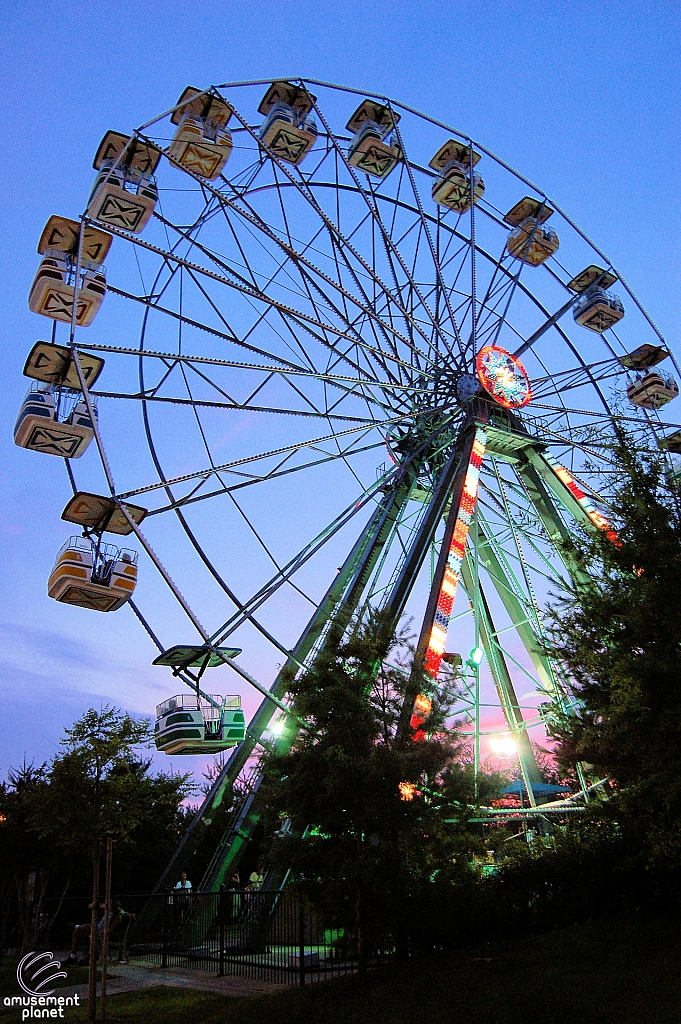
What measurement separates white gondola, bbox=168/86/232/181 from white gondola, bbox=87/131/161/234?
0.68 metres

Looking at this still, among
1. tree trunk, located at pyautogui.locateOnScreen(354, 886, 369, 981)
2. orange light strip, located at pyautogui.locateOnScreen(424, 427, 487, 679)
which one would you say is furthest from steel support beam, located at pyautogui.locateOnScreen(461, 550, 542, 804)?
tree trunk, located at pyautogui.locateOnScreen(354, 886, 369, 981)

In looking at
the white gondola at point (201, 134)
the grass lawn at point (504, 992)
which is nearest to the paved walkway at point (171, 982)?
the grass lawn at point (504, 992)

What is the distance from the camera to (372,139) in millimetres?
18812

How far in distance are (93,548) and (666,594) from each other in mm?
8606

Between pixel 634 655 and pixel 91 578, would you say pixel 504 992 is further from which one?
pixel 91 578

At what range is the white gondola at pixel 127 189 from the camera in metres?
A: 14.5

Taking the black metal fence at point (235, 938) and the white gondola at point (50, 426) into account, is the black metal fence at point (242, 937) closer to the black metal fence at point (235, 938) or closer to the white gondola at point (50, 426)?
the black metal fence at point (235, 938)

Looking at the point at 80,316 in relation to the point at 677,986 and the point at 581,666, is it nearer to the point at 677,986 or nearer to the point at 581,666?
the point at 581,666

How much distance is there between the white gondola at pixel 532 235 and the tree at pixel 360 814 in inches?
584

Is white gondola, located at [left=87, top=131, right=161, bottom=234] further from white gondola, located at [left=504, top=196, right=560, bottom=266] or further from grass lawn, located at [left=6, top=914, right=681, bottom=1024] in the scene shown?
grass lawn, located at [left=6, top=914, right=681, bottom=1024]

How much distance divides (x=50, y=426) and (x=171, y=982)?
8823 millimetres

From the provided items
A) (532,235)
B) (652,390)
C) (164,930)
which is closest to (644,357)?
(652,390)

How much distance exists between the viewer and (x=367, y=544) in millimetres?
17500

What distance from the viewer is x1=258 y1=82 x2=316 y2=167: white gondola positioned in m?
17.3
